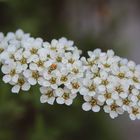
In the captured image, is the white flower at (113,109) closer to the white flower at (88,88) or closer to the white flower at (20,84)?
the white flower at (88,88)

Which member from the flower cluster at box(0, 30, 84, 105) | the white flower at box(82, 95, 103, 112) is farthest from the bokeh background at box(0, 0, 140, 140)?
the white flower at box(82, 95, 103, 112)

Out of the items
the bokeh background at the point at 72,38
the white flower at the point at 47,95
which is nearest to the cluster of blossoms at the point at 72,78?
the white flower at the point at 47,95

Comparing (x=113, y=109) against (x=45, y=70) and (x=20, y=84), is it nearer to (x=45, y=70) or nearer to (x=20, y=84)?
(x=45, y=70)

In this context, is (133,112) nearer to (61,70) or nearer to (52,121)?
(61,70)

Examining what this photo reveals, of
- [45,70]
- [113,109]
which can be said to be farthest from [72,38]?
[113,109]

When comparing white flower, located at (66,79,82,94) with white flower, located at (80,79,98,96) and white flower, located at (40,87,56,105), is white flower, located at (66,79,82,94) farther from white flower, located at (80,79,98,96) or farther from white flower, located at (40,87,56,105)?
white flower, located at (40,87,56,105)

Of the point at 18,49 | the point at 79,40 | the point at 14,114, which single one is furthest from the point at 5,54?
the point at 79,40

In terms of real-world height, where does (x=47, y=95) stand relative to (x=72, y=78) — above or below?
below
